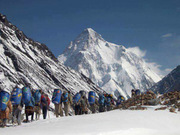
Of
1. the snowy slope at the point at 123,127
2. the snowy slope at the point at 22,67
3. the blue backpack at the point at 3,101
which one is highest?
the snowy slope at the point at 22,67

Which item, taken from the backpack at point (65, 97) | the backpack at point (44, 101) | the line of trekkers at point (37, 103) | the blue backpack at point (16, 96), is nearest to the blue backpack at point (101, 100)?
the line of trekkers at point (37, 103)

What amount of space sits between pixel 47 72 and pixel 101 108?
6532 inches

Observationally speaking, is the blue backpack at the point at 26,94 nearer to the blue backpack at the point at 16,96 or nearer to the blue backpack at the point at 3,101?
the blue backpack at the point at 16,96

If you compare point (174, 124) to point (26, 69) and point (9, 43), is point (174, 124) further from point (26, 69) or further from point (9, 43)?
point (9, 43)

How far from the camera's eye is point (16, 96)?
14125mm

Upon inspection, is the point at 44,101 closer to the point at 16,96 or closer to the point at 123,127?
the point at 16,96

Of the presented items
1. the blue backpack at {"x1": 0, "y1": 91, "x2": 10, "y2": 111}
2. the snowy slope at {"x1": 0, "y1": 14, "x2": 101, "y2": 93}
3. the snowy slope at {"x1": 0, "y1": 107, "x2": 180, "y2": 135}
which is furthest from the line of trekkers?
the snowy slope at {"x1": 0, "y1": 14, "x2": 101, "y2": 93}

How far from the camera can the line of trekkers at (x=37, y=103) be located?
1326 centimetres

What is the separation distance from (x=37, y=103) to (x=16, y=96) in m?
3.75

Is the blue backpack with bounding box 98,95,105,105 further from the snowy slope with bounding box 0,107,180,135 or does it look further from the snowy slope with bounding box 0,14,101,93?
the snowy slope with bounding box 0,14,101,93

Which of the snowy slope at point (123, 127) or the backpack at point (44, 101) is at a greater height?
the backpack at point (44, 101)

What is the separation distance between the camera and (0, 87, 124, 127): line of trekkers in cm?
1326

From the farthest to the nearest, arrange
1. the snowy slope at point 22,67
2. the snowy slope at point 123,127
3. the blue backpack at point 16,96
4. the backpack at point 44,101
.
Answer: the snowy slope at point 22,67 → the backpack at point 44,101 → the blue backpack at point 16,96 → the snowy slope at point 123,127

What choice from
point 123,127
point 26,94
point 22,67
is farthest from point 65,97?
point 22,67
